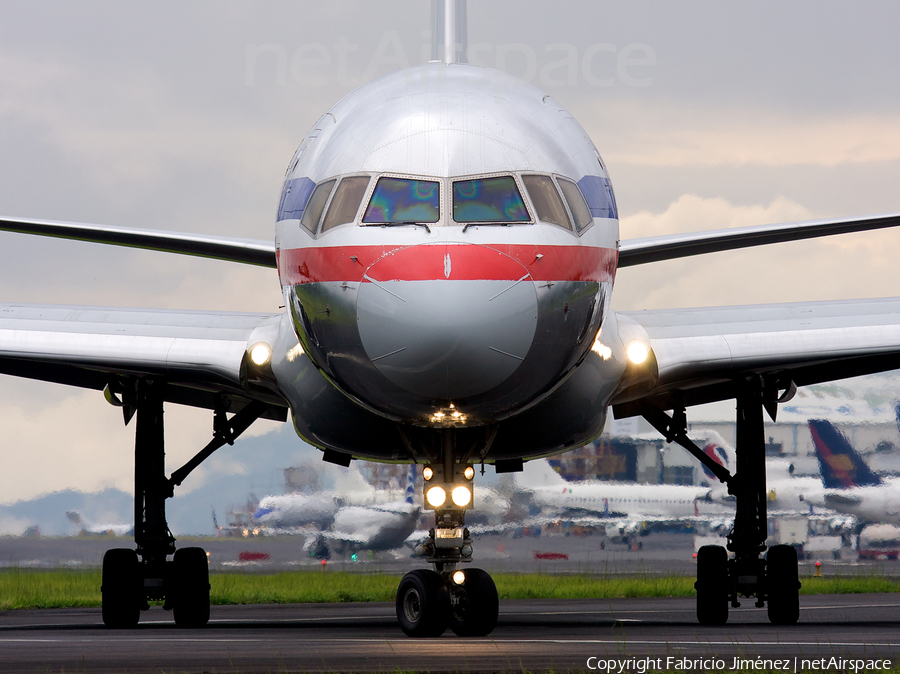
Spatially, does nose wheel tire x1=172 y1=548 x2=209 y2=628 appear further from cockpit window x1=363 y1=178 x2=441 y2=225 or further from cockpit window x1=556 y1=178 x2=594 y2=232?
cockpit window x1=556 y1=178 x2=594 y2=232

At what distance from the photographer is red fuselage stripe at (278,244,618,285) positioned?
1040 cm

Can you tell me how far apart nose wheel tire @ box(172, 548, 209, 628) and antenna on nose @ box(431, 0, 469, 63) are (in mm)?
6746

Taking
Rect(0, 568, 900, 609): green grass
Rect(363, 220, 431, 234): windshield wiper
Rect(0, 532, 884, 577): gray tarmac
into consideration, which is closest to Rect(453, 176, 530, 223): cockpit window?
Rect(363, 220, 431, 234): windshield wiper

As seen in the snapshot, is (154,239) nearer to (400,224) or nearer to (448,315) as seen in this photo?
(400,224)

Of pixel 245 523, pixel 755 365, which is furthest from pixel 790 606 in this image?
pixel 245 523

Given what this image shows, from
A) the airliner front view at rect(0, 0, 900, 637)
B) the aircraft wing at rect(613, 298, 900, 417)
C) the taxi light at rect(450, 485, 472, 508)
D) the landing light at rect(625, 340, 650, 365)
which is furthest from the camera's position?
the aircraft wing at rect(613, 298, 900, 417)

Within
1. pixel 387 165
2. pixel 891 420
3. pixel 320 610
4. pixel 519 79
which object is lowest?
pixel 320 610

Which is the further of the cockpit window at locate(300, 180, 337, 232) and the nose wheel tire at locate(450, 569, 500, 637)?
the nose wheel tire at locate(450, 569, 500, 637)

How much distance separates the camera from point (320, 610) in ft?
71.1

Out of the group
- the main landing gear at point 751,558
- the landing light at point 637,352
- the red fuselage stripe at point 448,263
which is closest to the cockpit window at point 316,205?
the red fuselage stripe at point 448,263

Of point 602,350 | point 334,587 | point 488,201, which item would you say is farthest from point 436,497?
point 334,587

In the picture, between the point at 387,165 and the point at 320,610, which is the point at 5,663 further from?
the point at 320,610

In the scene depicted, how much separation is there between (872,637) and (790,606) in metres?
3.37

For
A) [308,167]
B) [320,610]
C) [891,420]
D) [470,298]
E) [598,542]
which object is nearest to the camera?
[470,298]
